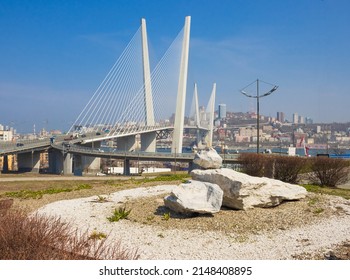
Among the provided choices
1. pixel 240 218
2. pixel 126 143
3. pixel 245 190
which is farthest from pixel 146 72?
pixel 240 218

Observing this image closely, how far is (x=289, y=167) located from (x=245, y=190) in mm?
6602

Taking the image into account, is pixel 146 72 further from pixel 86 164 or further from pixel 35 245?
pixel 35 245

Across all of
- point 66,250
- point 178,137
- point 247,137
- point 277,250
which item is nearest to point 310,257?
point 277,250

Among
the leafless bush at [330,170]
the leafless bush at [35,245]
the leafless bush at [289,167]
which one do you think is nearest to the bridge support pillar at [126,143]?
the leafless bush at [289,167]

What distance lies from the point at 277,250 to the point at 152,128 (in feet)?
121

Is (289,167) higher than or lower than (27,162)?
higher

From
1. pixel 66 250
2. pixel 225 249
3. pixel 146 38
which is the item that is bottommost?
pixel 225 249

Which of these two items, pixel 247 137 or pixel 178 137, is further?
pixel 247 137

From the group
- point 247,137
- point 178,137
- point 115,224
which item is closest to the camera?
point 115,224

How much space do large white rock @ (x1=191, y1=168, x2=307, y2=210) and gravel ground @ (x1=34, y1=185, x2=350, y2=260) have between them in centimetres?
18

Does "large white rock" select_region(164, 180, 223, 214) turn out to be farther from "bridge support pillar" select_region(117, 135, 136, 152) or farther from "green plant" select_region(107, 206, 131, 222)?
"bridge support pillar" select_region(117, 135, 136, 152)

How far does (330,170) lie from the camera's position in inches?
517

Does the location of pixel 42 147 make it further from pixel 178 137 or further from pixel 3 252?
pixel 3 252
